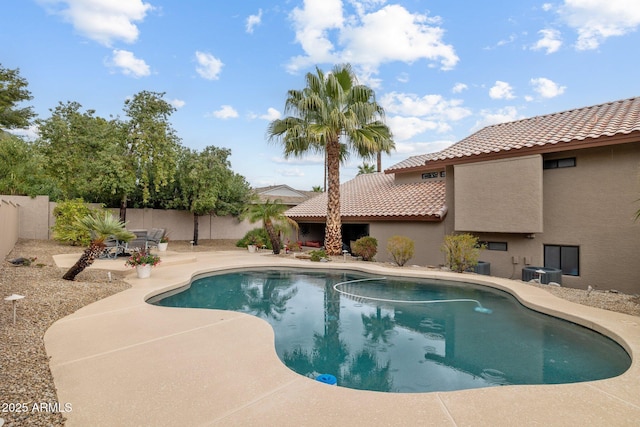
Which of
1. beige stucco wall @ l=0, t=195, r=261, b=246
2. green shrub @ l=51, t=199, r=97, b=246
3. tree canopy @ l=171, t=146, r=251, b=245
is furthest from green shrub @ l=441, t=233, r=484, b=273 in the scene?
green shrub @ l=51, t=199, r=97, b=246

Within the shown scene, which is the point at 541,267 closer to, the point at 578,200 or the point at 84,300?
the point at 578,200

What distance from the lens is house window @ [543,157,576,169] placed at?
1155cm

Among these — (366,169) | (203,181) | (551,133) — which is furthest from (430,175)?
(366,169)

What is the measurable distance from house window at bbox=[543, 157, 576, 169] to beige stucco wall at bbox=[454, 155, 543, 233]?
0.71 meters

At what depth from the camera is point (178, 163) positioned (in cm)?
2133

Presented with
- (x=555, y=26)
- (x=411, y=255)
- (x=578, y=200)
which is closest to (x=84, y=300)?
(x=411, y=255)

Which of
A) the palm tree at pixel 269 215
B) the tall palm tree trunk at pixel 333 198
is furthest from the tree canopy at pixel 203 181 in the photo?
the tall palm tree trunk at pixel 333 198

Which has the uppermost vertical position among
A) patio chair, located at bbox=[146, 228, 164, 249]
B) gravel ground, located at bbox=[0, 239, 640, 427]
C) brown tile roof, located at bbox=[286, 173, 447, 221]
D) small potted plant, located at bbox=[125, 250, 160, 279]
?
brown tile roof, located at bbox=[286, 173, 447, 221]

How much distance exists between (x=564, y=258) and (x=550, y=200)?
206 centimetres

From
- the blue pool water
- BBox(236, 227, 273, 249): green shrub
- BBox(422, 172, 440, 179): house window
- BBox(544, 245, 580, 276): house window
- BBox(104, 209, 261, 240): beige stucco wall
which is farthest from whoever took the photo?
BBox(104, 209, 261, 240): beige stucco wall

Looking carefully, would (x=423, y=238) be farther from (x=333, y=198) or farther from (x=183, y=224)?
(x=183, y=224)

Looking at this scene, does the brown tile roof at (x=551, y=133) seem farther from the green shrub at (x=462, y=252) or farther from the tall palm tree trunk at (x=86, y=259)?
the tall palm tree trunk at (x=86, y=259)

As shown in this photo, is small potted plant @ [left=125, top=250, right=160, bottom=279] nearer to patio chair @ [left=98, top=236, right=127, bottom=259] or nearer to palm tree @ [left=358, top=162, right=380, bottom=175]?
patio chair @ [left=98, top=236, right=127, bottom=259]

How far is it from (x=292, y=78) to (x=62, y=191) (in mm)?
15803
